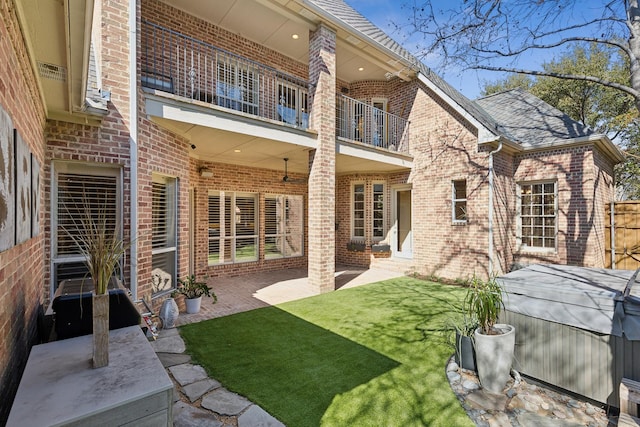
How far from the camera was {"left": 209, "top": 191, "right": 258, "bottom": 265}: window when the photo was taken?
29.1ft

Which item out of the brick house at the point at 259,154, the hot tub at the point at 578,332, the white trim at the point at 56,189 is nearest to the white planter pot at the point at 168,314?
the brick house at the point at 259,154

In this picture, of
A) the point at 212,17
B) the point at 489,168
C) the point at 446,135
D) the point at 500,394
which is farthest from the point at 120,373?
the point at 446,135

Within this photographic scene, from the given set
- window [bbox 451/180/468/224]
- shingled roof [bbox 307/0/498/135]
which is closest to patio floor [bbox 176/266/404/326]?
window [bbox 451/180/468/224]

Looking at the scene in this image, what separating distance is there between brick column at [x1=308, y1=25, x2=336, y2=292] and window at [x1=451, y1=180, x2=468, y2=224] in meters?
4.02

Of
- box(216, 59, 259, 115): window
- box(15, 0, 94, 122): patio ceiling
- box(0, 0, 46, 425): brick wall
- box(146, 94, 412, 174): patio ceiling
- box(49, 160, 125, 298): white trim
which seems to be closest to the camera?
box(0, 0, 46, 425): brick wall

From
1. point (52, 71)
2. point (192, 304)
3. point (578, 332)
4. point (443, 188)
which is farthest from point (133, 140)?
point (443, 188)

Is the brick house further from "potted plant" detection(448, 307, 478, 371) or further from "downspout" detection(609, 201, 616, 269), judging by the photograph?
"potted plant" detection(448, 307, 478, 371)

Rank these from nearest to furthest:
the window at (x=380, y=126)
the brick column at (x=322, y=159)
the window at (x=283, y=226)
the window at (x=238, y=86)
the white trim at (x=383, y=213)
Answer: the brick column at (x=322, y=159), the window at (x=238, y=86), the window at (x=283, y=226), the window at (x=380, y=126), the white trim at (x=383, y=213)

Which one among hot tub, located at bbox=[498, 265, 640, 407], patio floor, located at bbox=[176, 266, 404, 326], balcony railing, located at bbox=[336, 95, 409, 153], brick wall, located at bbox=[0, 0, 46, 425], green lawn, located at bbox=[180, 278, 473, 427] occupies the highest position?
balcony railing, located at bbox=[336, 95, 409, 153]

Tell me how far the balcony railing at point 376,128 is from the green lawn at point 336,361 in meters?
5.70

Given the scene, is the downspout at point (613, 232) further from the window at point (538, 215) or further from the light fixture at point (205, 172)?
the light fixture at point (205, 172)

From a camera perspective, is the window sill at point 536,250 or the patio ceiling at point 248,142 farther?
the window sill at point 536,250

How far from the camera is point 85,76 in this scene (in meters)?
2.92

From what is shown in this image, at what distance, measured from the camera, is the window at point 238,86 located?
25.4 ft
